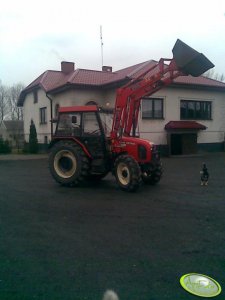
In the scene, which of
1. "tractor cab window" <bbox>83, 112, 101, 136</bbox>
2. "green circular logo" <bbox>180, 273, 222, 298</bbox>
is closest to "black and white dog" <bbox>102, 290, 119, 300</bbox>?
"green circular logo" <bbox>180, 273, 222, 298</bbox>

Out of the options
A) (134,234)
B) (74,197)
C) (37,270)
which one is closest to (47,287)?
(37,270)

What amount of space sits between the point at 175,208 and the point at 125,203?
1.34 m

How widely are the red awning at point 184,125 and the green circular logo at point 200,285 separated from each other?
66.3 feet

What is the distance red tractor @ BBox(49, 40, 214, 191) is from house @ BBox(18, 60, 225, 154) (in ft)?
37.6

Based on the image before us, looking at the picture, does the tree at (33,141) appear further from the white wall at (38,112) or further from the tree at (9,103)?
the tree at (9,103)

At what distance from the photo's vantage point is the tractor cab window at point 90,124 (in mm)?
10812

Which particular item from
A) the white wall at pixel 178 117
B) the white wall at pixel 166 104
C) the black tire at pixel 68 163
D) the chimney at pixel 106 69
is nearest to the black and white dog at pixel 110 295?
the black tire at pixel 68 163

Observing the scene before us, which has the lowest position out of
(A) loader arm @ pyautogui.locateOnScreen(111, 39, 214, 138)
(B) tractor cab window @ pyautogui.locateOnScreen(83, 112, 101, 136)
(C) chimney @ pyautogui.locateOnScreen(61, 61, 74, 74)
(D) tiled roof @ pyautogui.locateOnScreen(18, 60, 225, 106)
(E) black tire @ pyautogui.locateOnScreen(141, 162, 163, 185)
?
(E) black tire @ pyautogui.locateOnScreen(141, 162, 163, 185)

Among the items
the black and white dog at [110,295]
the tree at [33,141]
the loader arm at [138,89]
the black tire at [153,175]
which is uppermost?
the loader arm at [138,89]

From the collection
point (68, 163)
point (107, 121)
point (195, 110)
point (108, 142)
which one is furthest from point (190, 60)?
point (195, 110)

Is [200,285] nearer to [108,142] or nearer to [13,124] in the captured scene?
[108,142]

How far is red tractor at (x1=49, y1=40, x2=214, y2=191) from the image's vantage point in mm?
10195

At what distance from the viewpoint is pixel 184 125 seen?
24.3 m

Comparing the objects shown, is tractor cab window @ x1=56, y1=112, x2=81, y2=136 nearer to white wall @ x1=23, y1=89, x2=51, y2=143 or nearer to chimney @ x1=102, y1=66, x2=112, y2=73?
white wall @ x1=23, y1=89, x2=51, y2=143
